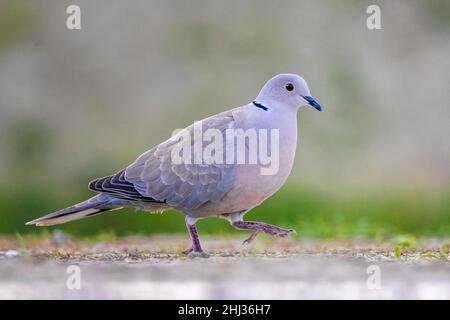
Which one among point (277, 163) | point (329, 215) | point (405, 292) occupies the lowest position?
point (329, 215)

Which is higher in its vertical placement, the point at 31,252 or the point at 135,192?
the point at 135,192

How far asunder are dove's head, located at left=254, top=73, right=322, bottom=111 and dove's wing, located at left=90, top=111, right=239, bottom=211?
288mm

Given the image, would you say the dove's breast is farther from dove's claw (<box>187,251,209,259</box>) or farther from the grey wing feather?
dove's claw (<box>187,251,209,259</box>)

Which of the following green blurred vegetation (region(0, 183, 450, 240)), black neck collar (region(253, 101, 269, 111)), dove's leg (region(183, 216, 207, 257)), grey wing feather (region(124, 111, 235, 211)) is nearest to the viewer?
dove's leg (region(183, 216, 207, 257))

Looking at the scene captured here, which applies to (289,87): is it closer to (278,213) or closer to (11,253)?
(11,253)

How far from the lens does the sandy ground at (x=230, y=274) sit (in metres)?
4.57

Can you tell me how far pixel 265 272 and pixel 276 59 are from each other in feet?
30.6

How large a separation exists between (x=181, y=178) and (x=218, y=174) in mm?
319

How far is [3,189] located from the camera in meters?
11.6

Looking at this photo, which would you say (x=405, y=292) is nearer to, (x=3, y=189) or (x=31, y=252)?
(x=31, y=252)

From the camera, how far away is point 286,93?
6082 mm

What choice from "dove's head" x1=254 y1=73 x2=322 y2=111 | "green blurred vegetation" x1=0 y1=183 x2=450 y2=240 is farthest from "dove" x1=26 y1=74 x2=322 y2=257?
"green blurred vegetation" x1=0 y1=183 x2=450 y2=240

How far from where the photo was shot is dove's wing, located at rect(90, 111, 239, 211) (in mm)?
5945

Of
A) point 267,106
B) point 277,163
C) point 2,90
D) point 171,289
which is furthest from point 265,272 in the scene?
point 2,90
